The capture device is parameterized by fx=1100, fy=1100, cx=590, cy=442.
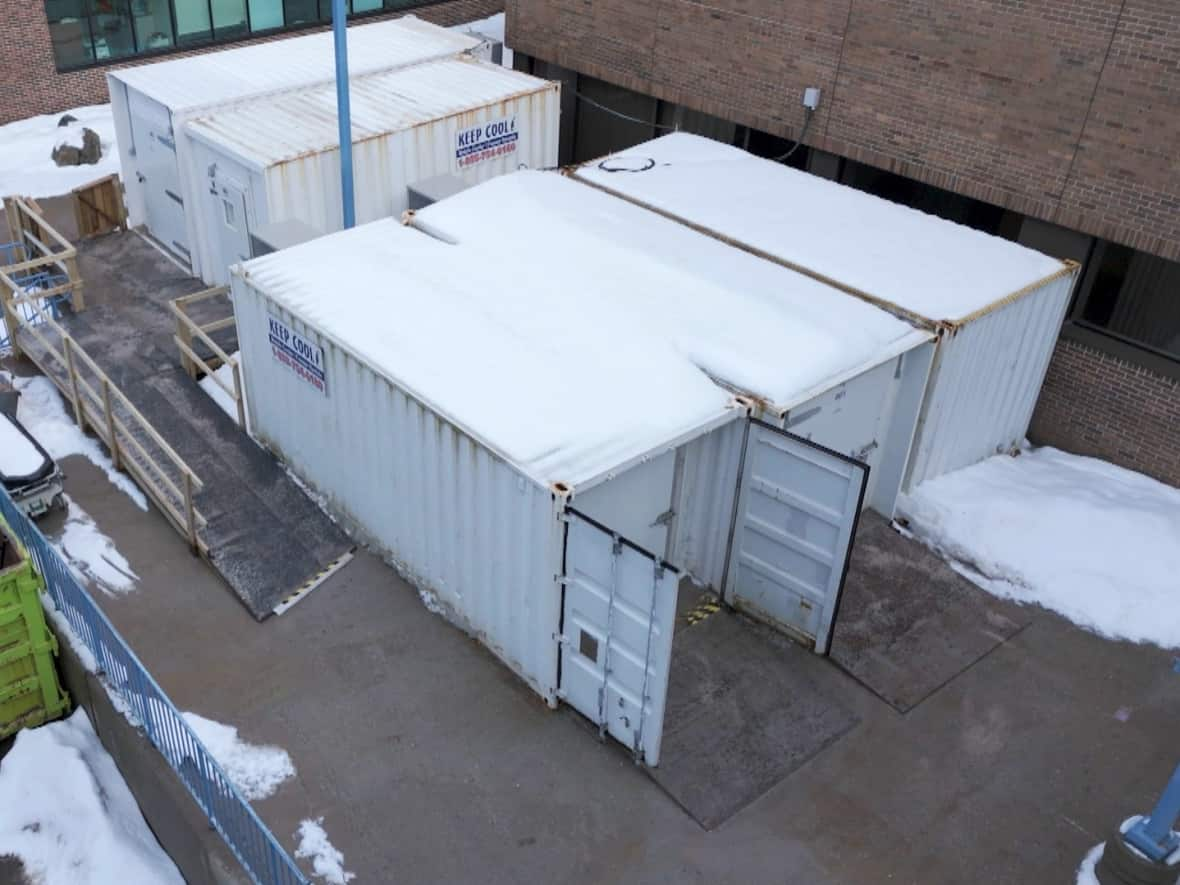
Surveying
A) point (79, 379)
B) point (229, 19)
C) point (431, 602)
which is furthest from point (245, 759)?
point (229, 19)

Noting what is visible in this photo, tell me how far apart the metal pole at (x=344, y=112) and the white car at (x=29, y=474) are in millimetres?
4737

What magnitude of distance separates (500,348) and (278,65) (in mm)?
9345

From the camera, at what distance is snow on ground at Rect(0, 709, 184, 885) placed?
30.0ft

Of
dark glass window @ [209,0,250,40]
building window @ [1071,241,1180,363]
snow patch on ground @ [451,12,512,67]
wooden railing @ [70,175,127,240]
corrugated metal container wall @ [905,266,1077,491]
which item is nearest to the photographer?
corrugated metal container wall @ [905,266,1077,491]

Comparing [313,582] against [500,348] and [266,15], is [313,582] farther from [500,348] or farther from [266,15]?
[266,15]

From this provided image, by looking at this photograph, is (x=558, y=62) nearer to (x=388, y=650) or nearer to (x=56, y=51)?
(x=56, y=51)

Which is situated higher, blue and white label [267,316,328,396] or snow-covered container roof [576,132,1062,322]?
snow-covered container roof [576,132,1062,322]

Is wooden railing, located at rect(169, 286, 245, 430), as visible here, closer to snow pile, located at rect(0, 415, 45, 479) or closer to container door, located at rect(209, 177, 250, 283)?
container door, located at rect(209, 177, 250, 283)

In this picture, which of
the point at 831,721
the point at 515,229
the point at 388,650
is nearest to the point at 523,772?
the point at 388,650

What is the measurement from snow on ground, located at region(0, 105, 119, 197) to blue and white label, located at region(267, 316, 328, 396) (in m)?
10.0

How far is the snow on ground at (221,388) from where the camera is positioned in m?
13.6

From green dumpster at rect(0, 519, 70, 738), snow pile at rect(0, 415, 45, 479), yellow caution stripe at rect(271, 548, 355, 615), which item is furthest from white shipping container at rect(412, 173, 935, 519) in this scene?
green dumpster at rect(0, 519, 70, 738)

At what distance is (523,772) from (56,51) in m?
20.7

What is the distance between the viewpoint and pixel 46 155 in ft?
70.7
